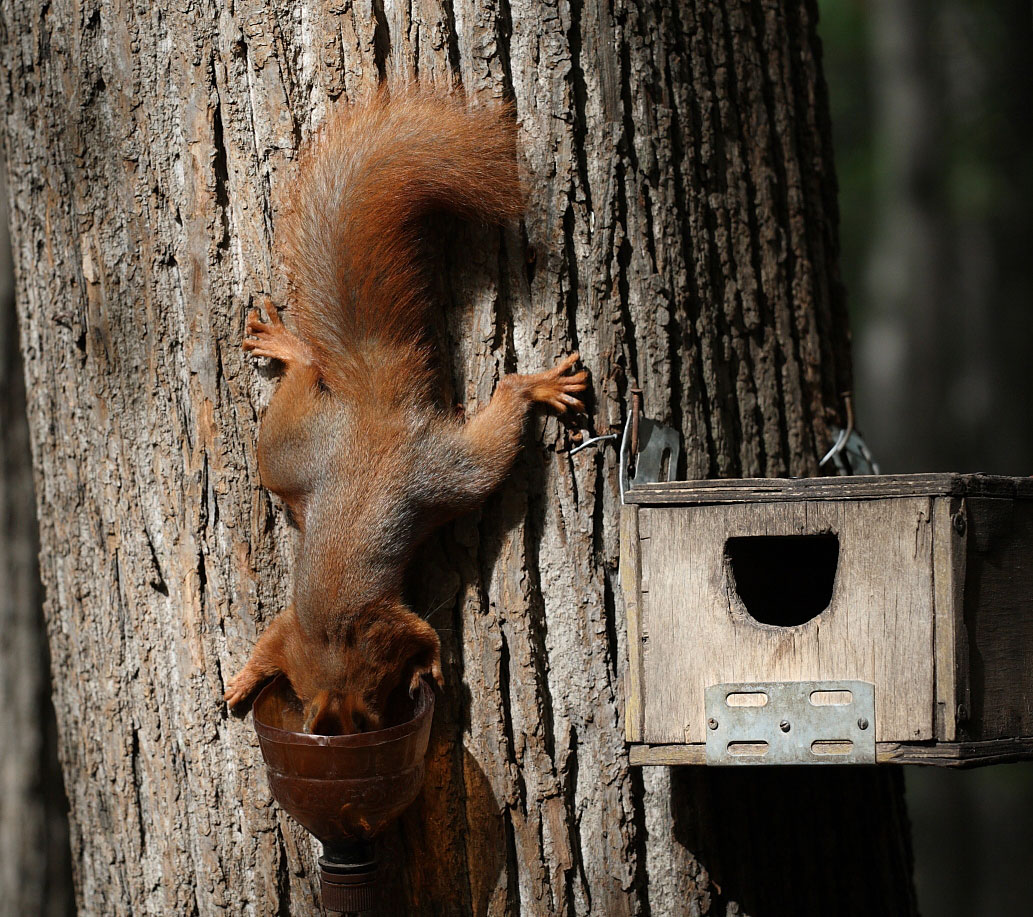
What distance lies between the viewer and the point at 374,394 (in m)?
1.64

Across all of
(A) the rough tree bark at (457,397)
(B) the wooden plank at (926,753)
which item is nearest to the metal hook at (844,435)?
(A) the rough tree bark at (457,397)

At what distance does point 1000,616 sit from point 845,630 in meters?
0.24

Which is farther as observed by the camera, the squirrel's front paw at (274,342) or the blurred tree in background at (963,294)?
the blurred tree in background at (963,294)

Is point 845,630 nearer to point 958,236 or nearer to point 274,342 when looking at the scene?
point 274,342

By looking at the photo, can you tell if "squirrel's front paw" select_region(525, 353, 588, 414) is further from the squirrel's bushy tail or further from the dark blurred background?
the dark blurred background

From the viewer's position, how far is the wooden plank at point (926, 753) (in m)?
1.42

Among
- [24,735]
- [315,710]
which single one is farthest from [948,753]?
[24,735]

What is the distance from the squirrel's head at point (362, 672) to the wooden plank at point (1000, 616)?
81cm

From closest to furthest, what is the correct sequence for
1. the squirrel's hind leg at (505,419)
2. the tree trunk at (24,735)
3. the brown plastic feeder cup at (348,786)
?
the brown plastic feeder cup at (348,786), the squirrel's hind leg at (505,419), the tree trunk at (24,735)

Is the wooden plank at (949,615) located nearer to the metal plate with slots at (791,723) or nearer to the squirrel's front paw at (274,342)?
the metal plate with slots at (791,723)

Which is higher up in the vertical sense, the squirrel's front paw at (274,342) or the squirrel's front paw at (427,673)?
the squirrel's front paw at (274,342)

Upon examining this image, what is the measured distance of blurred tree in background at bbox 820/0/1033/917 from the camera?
21.9 feet

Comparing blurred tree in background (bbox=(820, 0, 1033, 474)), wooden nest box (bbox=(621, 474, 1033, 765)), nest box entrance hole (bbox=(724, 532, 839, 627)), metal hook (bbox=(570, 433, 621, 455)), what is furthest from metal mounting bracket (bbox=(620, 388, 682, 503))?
blurred tree in background (bbox=(820, 0, 1033, 474))

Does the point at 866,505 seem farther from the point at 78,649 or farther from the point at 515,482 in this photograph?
the point at 78,649
